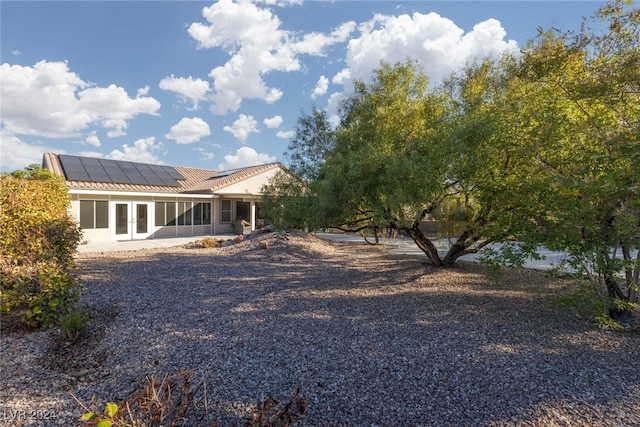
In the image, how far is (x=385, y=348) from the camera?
421cm

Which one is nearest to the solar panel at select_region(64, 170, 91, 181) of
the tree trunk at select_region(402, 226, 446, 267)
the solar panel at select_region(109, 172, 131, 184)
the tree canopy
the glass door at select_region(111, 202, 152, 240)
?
the solar panel at select_region(109, 172, 131, 184)

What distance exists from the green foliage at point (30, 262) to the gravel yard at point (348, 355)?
0.42 meters

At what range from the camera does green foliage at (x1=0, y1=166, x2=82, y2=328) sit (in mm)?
4664

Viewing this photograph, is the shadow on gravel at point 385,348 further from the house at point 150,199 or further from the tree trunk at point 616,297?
the house at point 150,199

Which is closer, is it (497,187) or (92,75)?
(497,187)

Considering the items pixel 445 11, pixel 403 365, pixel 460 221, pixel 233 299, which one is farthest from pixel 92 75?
pixel 403 365

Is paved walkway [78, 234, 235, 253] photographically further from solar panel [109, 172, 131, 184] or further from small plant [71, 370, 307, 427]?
small plant [71, 370, 307, 427]

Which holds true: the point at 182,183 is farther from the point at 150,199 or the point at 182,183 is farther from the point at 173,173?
the point at 150,199

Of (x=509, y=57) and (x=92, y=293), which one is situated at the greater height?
(x=509, y=57)

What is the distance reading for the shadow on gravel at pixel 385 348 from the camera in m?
3.02

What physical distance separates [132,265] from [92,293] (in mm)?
3467

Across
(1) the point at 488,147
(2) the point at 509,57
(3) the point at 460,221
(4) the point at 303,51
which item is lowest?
(3) the point at 460,221

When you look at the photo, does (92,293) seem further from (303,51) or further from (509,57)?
(509,57)

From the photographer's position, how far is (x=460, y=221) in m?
8.03
